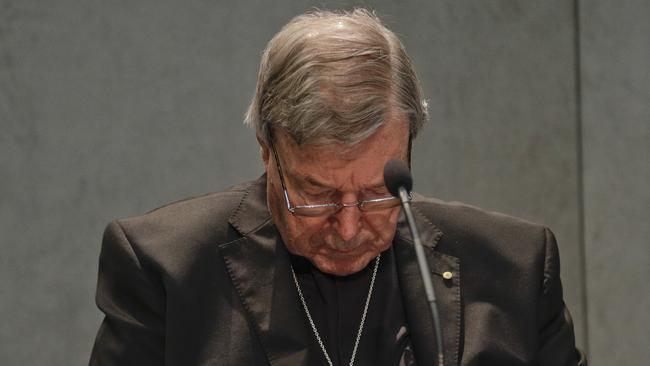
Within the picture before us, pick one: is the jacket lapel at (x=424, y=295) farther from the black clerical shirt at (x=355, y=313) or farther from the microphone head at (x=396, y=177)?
the microphone head at (x=396, y=177)

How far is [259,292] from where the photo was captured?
221 cm

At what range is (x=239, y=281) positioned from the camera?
2.22 metres

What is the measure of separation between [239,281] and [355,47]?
567mm

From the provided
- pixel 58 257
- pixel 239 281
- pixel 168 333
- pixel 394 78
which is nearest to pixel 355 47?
pixel 394 78

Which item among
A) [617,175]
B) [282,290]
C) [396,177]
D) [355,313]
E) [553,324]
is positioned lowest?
[617,175]

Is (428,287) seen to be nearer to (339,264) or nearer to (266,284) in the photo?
(339,264)

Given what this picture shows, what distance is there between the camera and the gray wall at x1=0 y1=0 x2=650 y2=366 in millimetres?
2828

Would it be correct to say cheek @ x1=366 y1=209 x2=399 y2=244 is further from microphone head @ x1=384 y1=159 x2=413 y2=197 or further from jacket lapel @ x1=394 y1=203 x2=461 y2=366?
microphone head @ x1=384 y1=159 x2=413 y2=197

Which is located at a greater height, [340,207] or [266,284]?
[340,207]

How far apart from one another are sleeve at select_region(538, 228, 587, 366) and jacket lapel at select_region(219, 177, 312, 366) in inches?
21.4

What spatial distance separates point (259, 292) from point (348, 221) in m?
0.30

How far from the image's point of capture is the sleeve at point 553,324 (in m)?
2.35

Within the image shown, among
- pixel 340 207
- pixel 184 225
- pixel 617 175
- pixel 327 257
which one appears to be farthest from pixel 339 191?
pixel 617 175

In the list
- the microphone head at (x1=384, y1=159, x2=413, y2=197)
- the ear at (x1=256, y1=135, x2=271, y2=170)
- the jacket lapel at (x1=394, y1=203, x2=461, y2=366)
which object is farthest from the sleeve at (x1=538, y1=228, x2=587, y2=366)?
the microphone head at (x1=384, y1=159, x2=413, y2=197)
